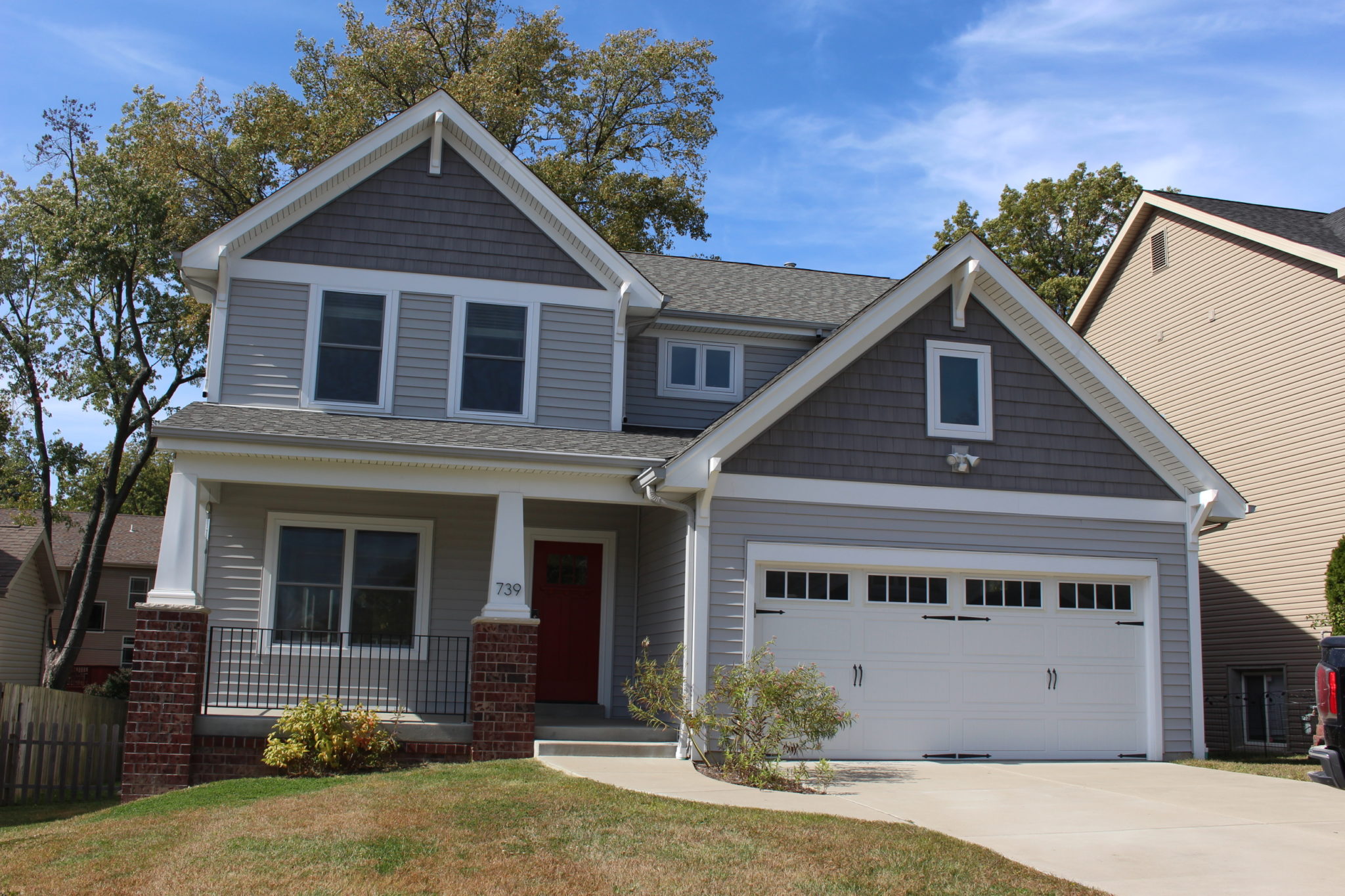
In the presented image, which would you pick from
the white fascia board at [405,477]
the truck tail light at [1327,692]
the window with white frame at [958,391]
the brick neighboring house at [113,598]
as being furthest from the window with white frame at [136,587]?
the truck tail light at [1327,692]

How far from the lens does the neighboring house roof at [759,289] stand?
15.8m

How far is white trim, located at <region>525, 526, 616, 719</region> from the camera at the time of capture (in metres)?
14.2

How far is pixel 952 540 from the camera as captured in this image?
12703mm

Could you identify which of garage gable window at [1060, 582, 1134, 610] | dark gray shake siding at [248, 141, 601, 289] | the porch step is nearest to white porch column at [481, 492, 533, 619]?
the porch step

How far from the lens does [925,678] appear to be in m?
12.5

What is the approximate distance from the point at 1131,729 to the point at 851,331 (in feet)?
18.4

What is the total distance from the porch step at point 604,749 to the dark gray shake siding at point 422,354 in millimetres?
4324

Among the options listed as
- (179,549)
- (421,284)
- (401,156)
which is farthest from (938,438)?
(179,549)

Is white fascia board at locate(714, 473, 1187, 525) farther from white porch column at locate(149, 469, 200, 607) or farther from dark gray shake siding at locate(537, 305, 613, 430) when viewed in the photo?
white porch column at locate(149, 469, 200, 607)

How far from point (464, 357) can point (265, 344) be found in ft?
7.64

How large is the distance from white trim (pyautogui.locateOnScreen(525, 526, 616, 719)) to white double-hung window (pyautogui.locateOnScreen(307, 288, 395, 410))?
2581 millimetres

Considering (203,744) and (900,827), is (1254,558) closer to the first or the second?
(900,827)

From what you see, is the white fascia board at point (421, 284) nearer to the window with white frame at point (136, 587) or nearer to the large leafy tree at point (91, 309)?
the large leafy tree at point (91, 309)

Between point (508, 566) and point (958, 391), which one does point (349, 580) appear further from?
point (958, 391)
